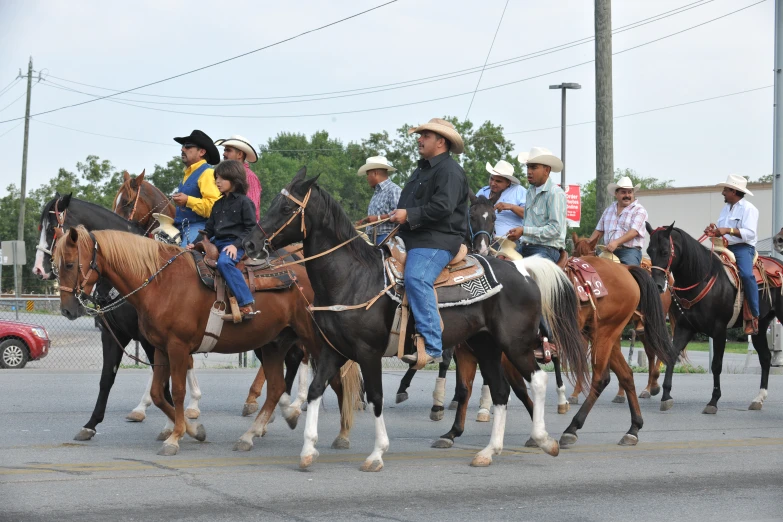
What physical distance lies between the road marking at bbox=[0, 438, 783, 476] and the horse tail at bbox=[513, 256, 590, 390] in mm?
835

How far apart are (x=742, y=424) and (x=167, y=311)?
23.0 ft

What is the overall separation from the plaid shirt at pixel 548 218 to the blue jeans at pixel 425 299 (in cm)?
236

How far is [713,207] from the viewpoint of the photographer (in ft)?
171

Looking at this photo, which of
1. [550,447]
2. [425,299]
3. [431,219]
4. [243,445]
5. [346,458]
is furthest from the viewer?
[243,445]

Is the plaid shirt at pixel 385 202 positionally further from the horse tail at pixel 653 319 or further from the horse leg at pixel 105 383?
the horse leg at pixel 105 383

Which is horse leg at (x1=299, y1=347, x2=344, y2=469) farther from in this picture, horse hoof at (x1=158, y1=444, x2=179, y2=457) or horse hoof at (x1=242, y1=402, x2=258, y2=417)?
horse hoof at (x1=242, y1=402, x2=258, y2=417)

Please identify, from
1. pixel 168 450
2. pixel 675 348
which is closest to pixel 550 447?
pixel 168 450

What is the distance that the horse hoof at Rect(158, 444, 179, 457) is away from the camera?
8.86 m

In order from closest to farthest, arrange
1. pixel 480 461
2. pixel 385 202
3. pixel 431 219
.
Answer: pixel 431 219, pixel 480 461, pixel 385 202

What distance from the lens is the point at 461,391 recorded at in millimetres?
10305

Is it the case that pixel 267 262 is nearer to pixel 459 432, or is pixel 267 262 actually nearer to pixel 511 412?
pixel 459 432

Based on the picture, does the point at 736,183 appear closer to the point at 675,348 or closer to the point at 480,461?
the point at 675,348

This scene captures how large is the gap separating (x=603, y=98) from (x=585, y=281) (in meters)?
8.44

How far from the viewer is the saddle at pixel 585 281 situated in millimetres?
10438
